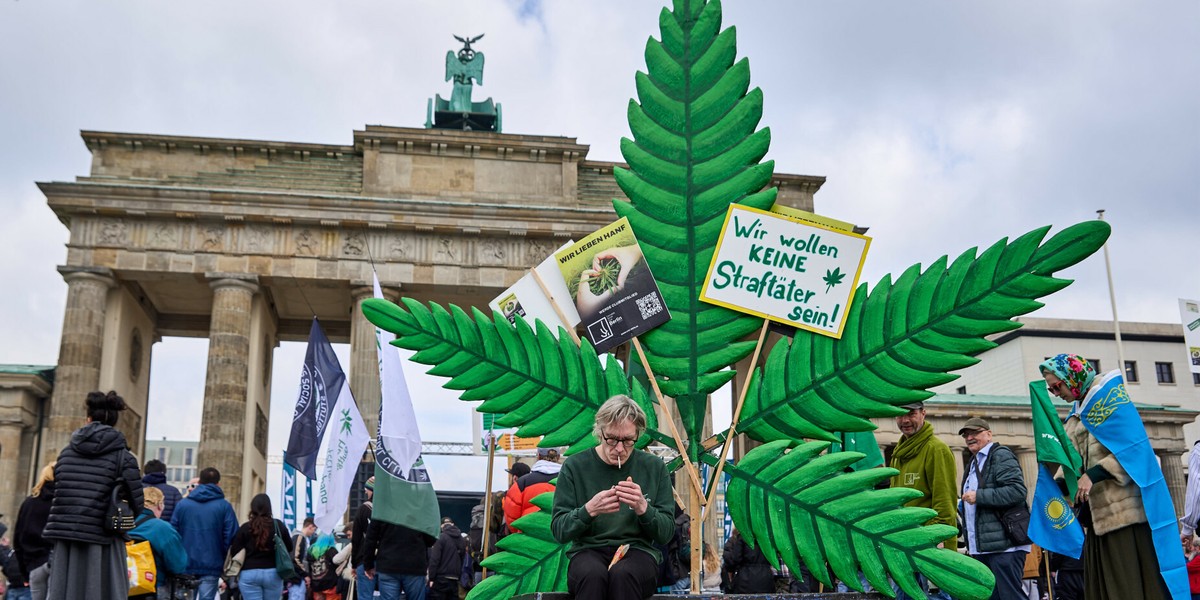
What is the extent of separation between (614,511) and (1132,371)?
193ft

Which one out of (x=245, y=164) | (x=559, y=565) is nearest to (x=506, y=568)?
(x=559, y=565)

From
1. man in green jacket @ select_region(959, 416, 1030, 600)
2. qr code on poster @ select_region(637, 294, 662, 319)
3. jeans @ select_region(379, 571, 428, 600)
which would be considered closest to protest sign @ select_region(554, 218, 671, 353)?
qr code on poster @ select_region(637, 294, 662, 319)

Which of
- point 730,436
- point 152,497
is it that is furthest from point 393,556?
point 730,436

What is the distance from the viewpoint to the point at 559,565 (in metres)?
5.16

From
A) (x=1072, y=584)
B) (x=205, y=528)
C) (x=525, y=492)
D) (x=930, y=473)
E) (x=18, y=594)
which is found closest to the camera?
(x=930, y=473)

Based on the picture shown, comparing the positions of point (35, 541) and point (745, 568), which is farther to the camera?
point (745, 568)

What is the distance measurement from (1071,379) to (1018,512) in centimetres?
138

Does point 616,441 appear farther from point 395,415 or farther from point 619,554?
point 395,415

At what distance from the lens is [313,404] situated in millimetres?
13484

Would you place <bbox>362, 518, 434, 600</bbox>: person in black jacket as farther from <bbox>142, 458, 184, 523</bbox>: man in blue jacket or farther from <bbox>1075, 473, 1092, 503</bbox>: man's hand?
<bbox>1075, 473, 1092, 503</bbox>: man's hand

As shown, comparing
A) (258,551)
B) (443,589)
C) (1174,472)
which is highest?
(1174,472)

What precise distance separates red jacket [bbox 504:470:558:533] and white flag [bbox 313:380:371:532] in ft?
9.02

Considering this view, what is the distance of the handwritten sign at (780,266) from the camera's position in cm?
547

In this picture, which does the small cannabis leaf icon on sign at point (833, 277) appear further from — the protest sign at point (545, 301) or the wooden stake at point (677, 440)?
the protest sign at point (545, 301)
